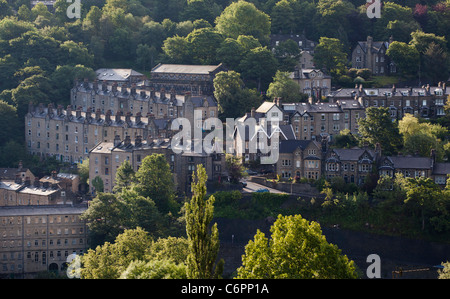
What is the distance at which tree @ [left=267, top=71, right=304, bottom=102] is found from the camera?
8338 centimetres

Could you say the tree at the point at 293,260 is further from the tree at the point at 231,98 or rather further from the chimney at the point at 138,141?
the tree at the point at 231,98

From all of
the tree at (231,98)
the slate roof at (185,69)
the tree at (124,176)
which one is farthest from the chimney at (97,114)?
the slate roof at (185,69)

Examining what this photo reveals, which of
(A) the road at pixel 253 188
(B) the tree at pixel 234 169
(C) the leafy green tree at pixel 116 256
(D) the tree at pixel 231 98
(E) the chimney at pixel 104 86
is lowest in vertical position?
(C) the leafy green tree at pixel 116 256

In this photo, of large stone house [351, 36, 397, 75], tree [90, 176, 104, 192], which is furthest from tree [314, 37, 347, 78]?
tree [90, 176, 104, 192]

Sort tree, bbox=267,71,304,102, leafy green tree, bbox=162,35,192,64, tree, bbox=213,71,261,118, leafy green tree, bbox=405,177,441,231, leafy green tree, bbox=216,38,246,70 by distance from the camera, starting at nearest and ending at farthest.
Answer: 1. leafy green tree, bbox=405,177,441,231
2. tree, bbox=267,71,304,102
3. tree, bbox=213,71,261,118
4. leafy green tree, bbox=216,38,246,70
5. leafy green tree, bbox=162,35,192,64

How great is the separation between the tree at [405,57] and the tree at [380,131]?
2430cm

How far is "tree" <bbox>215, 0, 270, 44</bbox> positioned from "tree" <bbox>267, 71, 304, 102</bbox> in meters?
18.7

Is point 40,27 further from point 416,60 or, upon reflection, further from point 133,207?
point 133,207

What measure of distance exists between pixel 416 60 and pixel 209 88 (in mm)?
21865

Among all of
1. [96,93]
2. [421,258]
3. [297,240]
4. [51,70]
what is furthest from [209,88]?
[297,240]

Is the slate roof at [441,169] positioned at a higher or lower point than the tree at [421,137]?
lower

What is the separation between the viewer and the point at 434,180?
67812 mm

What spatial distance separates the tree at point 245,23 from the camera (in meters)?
103

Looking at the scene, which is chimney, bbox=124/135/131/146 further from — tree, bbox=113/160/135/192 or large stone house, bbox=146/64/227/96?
large stone house, bbox=146/64/227/96
